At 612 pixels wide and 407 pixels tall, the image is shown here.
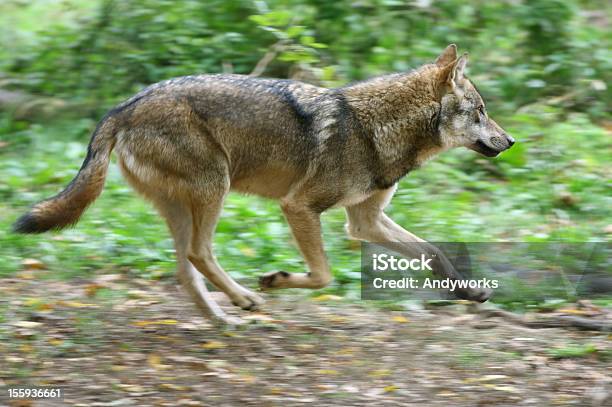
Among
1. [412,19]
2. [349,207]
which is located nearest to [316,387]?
[349,207]

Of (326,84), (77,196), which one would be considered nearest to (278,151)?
(77,196)

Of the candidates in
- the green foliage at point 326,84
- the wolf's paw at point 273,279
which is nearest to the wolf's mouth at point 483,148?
the green foliage at point 326,84

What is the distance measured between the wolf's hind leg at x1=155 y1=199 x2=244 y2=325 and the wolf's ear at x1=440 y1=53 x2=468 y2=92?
1.91 m

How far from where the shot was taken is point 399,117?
619cm

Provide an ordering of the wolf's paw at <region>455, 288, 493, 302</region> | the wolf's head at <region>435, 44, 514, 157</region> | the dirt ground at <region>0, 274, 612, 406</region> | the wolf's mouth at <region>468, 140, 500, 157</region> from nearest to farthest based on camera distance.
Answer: the dirt ground at <region>0, 274, 612, 406</region>, the wolf's paw at <region>455, 288, 493, 302</region>, the wolf's head at <region>435, 44, 514, 157</region>, the wolf's mouth at <region>468, 140, 500, 157</region>

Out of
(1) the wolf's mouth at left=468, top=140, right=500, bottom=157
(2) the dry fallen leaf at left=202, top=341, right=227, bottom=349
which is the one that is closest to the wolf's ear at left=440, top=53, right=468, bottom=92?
(1) the wolf's mouth at left=468, top=140, right=500, bottom=157

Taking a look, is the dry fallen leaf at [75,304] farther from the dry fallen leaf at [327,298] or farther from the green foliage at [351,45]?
the green foliage at [351,45]

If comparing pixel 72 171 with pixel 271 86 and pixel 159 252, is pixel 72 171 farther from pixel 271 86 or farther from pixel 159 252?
pixel 271 86

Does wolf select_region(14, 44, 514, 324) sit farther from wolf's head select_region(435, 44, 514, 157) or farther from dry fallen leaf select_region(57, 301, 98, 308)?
dry fallen leaf select_region(57, 301, 98, 308)

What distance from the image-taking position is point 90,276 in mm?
6629

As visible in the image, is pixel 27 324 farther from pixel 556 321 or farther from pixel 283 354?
pixel 556 321

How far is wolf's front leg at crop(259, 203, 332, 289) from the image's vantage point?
5855mm

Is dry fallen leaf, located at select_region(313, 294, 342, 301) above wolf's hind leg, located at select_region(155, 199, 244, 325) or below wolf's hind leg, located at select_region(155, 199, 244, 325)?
below

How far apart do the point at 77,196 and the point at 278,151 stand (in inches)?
50.0
